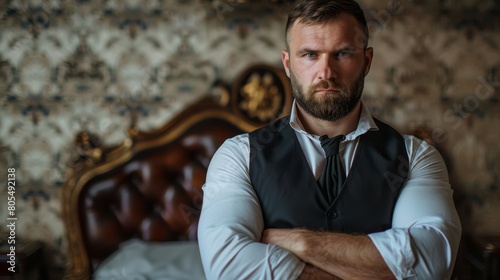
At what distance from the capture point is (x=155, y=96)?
80.7 inches

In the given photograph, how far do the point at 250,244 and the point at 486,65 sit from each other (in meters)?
1.63

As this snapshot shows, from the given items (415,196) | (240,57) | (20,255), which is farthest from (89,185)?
(415,196)

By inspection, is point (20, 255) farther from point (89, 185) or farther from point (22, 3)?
point (22, 3)

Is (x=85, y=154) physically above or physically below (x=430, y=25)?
below

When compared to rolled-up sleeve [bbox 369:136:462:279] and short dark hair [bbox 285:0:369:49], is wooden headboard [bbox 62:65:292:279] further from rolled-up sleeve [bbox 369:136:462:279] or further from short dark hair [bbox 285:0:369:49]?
rolled-up sleeve [bbox 369:136:462:279]

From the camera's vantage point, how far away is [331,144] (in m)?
1.26

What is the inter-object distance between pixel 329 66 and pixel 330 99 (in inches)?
3.6

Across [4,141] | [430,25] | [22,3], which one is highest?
[22,3]

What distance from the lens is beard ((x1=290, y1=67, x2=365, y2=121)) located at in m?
1.22

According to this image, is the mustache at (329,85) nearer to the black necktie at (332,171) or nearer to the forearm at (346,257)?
the black necktie at (332,171)

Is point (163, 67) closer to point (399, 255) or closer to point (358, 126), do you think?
point (358, 126)

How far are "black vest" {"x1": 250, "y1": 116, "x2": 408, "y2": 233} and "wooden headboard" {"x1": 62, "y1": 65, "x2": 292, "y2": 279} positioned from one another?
2.36 ft

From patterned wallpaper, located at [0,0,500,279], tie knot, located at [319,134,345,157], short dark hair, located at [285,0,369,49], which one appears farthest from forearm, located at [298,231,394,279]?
patterned wallpaper, located at [0,0,500,279]

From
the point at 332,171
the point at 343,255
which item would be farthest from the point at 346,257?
the point at 332,171
